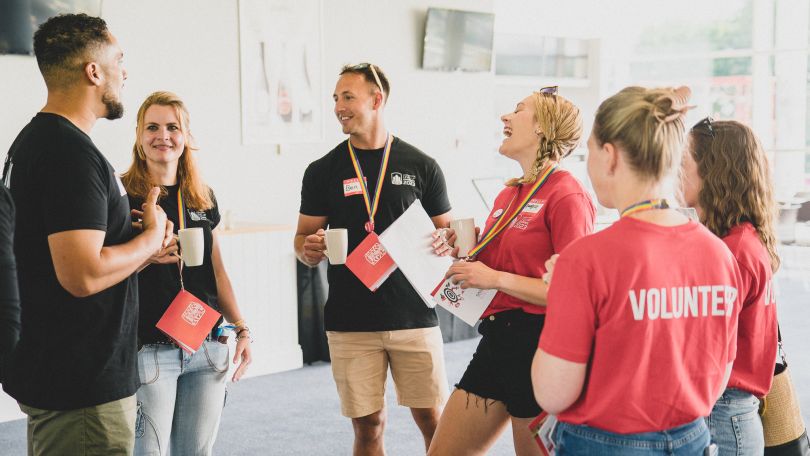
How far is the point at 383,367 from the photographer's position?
125 inches

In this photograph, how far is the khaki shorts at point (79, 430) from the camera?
76.9 inches

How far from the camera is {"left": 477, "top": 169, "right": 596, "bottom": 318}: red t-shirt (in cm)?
235

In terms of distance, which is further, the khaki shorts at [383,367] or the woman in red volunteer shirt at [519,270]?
the khaki shorts at [383,367]

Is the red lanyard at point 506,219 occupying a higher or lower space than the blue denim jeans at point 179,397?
higher

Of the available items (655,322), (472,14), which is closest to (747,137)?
(655,322)

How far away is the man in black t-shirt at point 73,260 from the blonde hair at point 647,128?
3.65 ft

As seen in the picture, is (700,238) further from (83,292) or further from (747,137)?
(83,292)

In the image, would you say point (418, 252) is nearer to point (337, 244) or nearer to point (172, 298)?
point (337, 244)

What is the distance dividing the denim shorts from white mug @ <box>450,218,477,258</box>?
0.73 ft

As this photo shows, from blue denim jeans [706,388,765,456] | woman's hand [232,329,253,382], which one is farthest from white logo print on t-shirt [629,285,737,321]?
woman's hand [232,329,253,382]

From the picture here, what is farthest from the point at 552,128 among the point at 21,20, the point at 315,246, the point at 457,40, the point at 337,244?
the point at 457,40

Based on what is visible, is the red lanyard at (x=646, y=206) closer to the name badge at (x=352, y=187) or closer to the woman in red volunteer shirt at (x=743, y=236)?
the woman in red volunteer shirt at (x=743, y=236)

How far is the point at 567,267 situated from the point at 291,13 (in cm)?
501

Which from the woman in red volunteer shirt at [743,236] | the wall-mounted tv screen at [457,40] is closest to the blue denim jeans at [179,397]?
the woman in red volunteer shirt at [743,236]
